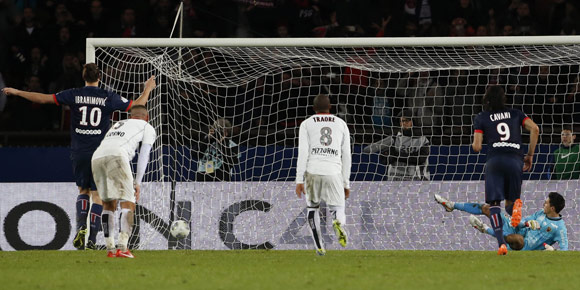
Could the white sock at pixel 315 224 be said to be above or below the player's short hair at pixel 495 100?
below

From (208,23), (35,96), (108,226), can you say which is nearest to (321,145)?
(108,226)

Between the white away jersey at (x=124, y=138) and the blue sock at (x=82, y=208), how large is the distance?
1577mm

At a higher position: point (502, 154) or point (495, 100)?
point (495, 100)

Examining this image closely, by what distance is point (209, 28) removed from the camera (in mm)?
17203

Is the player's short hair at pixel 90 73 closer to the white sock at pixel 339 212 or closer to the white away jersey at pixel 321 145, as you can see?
the white away jersey at pixel 321 145

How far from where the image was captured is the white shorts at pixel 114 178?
9.74m

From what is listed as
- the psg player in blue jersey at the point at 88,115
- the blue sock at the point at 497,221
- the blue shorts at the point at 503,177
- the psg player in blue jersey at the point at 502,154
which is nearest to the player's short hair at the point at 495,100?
the psg player in blue jersey at the point at 502,154

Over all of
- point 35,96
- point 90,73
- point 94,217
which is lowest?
point 94,217

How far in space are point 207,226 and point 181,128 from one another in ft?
5.48

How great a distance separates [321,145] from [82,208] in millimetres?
3000

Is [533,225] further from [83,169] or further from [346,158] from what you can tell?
[83,169]

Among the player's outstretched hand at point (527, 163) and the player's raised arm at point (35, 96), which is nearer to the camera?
the player's raised arm at point (35, 96)

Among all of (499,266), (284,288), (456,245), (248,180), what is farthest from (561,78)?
(284,288)

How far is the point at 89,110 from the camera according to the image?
10.9m
